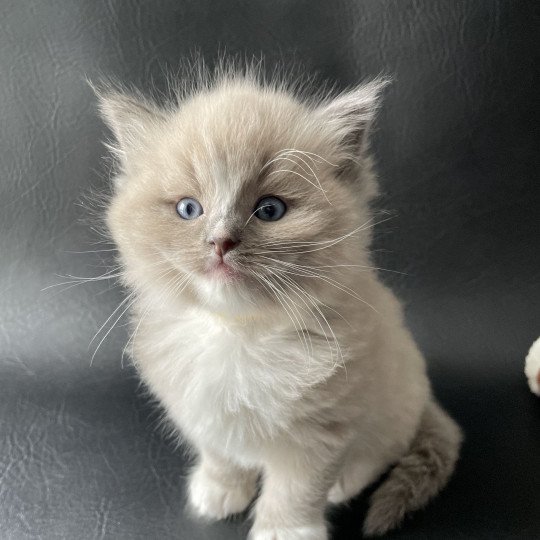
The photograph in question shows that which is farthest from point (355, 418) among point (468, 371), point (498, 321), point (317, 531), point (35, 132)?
point (35, 132)

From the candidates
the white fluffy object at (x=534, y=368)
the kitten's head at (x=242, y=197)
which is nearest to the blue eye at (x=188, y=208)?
the kitten's head at (x=242, y=197)

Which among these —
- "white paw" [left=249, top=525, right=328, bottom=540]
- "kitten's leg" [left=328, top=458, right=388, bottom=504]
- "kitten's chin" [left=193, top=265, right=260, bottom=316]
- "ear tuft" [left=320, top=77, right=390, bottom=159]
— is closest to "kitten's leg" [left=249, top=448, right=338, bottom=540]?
"white paw" [left=249, top=525, right=328, bottom=540]

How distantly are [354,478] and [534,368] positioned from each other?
0.46 m

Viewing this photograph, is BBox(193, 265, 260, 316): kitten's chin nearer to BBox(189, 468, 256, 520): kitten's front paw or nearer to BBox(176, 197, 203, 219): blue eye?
BBox(176, 197, 203, 219): blue eye

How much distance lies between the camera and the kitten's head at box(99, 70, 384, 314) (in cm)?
80

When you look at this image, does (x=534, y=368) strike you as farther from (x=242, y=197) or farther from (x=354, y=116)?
(x=242, y=197)

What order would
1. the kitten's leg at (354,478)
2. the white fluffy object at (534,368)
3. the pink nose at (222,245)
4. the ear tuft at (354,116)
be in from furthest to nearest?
1. the white fluffy object at (534,368)
2. the kitten's leg at (354,478)
3. the ear tuft at (354,116)
4. the pink nose at (222,245)

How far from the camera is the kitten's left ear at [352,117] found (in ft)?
2.98

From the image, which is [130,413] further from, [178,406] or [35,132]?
[35,132]

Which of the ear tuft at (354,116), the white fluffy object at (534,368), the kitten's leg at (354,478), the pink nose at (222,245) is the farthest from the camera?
the white fluffy object at (534,368)

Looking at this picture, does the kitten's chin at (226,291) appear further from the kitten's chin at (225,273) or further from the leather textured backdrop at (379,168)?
the leather textured backdrop at (379,168)

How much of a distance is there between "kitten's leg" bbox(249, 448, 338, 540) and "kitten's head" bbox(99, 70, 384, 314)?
26 centimetres

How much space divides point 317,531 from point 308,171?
56cm

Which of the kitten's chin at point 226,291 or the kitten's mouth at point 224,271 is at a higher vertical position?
the kitten's mouth at point 224,271
